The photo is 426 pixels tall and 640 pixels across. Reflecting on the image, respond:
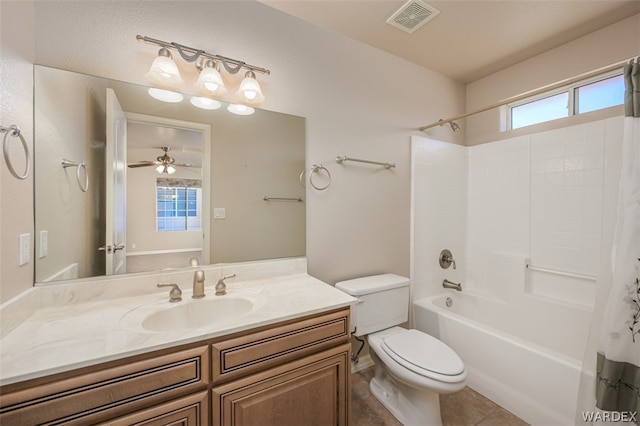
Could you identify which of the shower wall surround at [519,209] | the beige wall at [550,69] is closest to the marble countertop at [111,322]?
the shower wall surround at [519,209]

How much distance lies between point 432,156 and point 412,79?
70 centimetres

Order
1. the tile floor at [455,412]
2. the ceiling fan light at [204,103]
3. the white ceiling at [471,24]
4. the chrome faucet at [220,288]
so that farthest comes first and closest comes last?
the white ceiling at [471,24]
the tile floor at [455,412]
the ceiling fan light at [204,103]
the chrome faucet at [220,288]

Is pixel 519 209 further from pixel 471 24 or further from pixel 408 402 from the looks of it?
pixel 408 402

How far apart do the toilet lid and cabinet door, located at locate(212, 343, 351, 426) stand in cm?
40

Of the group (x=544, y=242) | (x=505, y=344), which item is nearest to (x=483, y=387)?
(x=505, y=344)

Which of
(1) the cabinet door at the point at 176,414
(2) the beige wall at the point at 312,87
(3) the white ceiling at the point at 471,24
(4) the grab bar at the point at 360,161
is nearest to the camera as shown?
(1) the cabinet door at the point at 176,414

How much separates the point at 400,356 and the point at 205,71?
1.89 metres

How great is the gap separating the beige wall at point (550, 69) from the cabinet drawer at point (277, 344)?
244 cm

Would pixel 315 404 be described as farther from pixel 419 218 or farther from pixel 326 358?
pixel 419 218

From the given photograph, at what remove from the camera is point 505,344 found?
1.65m

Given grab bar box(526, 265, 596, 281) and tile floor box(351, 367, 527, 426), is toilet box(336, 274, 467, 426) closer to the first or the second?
tile floor box(351, 367, 527, 426)

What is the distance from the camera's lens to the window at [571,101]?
1966 mm

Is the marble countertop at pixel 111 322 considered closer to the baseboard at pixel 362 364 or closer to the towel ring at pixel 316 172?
the towel ring at pixel 316 172

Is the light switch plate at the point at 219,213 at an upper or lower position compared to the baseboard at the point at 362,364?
upper
